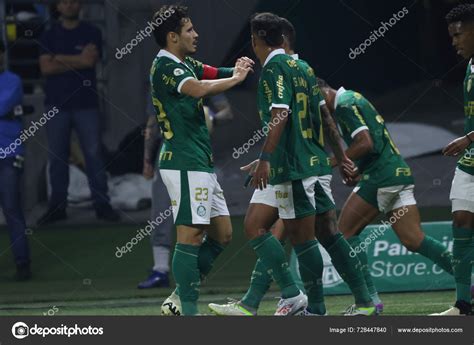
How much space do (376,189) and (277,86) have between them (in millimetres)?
1540

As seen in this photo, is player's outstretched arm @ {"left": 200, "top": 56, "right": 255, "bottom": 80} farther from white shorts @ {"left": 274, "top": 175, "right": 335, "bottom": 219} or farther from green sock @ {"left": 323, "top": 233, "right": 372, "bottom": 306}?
green sock @ {"left": 323, "top": 233, "right": 372, "bottom": 306}

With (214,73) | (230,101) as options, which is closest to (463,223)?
(214,73)

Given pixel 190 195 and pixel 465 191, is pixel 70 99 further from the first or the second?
pixel 465 191

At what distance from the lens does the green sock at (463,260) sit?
9.01 meters

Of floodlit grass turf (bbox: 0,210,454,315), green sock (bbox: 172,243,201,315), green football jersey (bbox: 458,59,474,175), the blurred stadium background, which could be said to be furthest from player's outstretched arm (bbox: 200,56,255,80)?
floodlit grass turf (bbox: 0,210,454,315)

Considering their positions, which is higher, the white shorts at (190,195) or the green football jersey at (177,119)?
the green football jersey at (177,119)

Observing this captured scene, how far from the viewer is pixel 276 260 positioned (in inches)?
350

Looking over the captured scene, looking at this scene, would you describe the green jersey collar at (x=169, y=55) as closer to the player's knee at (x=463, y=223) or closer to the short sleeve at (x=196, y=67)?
the short sleeve at (x=196, y=67)

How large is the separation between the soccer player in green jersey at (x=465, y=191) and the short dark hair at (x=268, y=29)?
1.12 m

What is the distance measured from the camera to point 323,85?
9.82 metres

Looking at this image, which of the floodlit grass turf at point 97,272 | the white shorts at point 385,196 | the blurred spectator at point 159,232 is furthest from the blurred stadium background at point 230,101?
the white shorts at point 385,196

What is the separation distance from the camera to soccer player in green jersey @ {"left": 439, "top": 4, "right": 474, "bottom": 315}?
29.2 ft

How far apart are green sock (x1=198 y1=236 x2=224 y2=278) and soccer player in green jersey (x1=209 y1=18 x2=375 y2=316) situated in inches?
11.2

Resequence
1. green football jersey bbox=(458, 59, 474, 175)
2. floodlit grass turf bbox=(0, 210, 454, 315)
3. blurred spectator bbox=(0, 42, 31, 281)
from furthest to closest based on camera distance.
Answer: floodlit grass turf bbox=(0, 210, 454, 315)
blurred spectator bbox=(0, 42, 31, 281)
green football jersey bbox=(458, 59, 474, 175)
